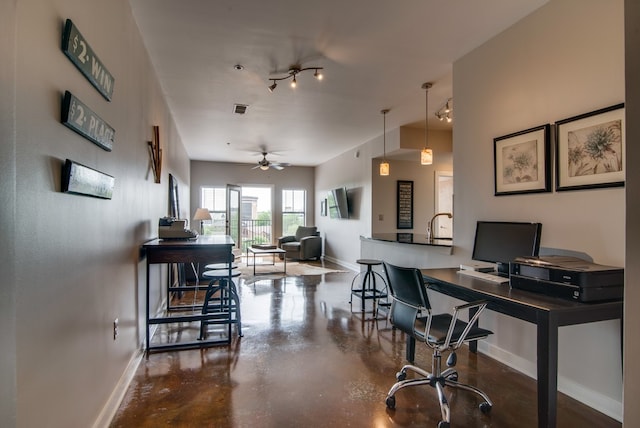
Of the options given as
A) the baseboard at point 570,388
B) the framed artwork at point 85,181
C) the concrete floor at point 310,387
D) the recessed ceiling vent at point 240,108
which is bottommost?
the concrete floor at point 310,387

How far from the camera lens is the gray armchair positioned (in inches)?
325

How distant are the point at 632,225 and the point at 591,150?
1.62m

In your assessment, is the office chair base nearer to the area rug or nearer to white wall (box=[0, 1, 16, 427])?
white wall (box=[0, 1, 16, 427])

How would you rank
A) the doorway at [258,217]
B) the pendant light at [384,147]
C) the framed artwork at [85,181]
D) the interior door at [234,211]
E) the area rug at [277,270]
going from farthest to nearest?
the doorway at [258,217], the interior door at [234,211], the area rug at [277,270], the pendant light at [384,147], the framed artwork at [85,181]

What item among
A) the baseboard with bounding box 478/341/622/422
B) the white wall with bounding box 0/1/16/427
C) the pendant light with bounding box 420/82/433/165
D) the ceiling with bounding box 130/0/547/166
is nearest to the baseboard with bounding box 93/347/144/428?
the white wall with bounding box 0/1/16/427

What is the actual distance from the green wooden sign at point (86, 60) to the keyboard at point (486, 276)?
8.82 feet

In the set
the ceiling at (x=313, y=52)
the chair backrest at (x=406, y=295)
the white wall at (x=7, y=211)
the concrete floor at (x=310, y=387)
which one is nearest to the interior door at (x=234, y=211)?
the ceiling at (x=313, y=52)

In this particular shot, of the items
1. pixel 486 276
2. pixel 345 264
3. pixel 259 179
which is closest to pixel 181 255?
pixel 486 276

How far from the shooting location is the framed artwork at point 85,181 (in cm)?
135

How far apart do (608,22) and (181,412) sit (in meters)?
3.57

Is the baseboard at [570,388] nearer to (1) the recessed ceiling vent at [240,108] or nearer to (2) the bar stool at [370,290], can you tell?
(2) the bar stool at [370,290]

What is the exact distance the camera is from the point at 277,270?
703 cm

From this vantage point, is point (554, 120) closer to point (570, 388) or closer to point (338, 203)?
point (570, 388)

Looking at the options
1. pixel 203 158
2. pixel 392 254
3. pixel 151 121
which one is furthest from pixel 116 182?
pixel 203 158
